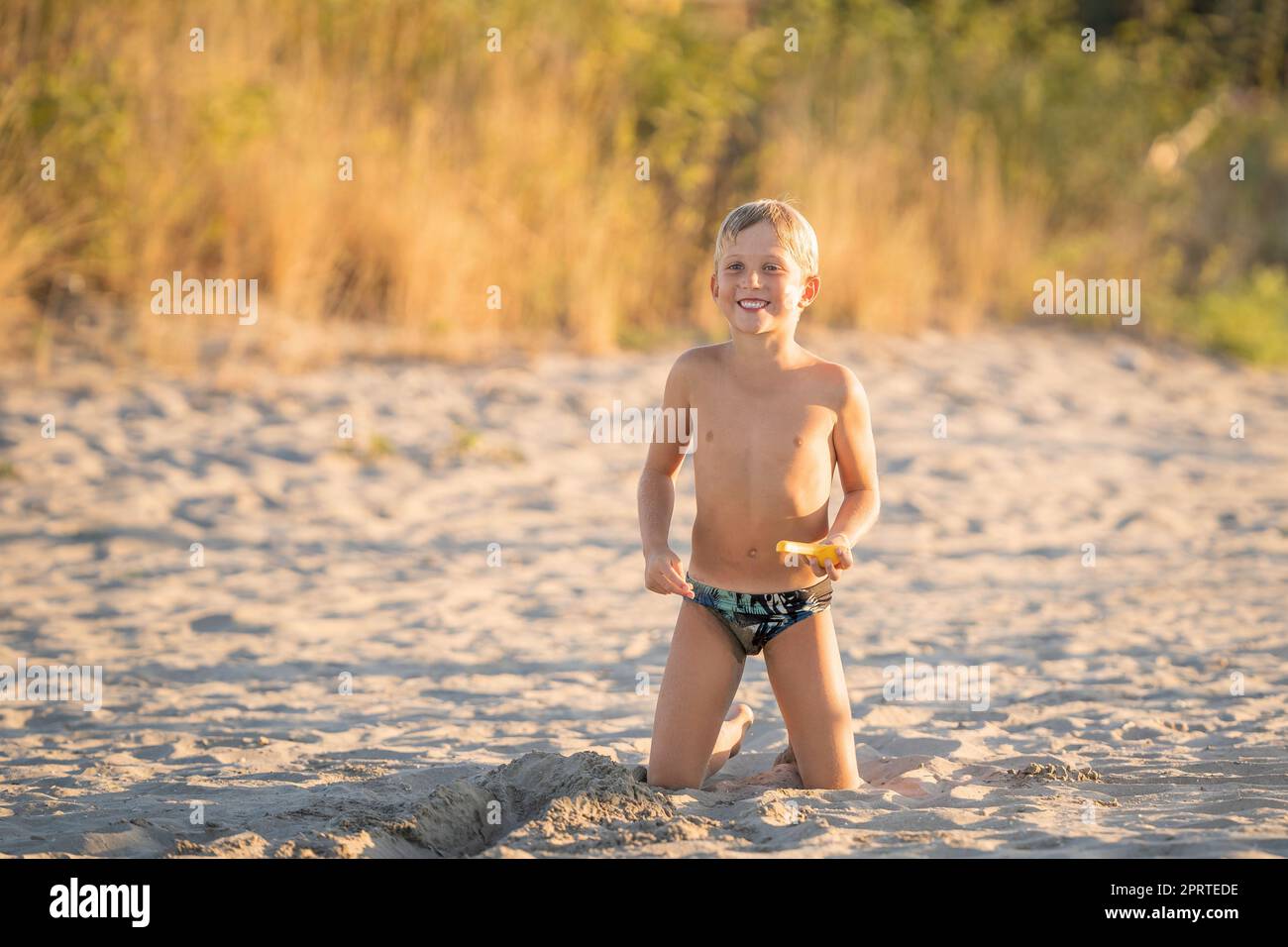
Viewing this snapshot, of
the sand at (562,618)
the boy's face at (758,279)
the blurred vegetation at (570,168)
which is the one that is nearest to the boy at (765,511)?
the boy's face at (758,279)

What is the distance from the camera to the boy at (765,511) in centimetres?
334

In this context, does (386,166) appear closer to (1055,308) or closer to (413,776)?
(1055,308)

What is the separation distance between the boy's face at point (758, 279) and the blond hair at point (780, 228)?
1 cm

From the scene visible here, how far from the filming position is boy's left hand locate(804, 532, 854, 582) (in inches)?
122

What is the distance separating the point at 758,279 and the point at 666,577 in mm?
723

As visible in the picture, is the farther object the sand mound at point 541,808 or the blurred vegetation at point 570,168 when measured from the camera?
the blurred vegetation at point 570,168

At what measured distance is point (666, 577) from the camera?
317 cm

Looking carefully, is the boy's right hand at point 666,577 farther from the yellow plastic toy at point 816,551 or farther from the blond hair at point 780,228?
the blond hair at point 780,228

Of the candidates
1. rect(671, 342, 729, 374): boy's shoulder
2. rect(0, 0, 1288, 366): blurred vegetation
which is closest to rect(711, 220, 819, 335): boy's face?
rect(671, 342, 729, 374): boy's shoulder

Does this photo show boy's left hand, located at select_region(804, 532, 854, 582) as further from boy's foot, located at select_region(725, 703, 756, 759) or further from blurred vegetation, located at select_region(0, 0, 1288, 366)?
blurred vegetation, located at select_region(0, 0, 1288, 366)

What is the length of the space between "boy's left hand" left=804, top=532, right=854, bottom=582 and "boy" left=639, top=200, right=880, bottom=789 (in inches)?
0.8

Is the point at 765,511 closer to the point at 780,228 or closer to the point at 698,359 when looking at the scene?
the point at 698,359

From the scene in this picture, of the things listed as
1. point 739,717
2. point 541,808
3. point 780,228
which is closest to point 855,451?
point 780,228

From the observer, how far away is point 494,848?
9.21ft
